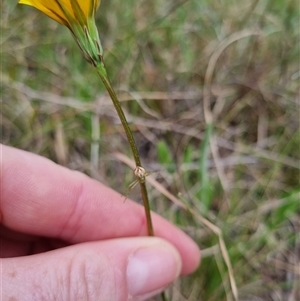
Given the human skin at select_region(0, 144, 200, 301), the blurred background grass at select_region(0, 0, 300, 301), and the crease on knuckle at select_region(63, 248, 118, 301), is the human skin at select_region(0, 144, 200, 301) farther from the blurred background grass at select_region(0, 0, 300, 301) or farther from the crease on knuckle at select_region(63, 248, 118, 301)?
the blurred background grass at select_region(0, 0, 300, 301)

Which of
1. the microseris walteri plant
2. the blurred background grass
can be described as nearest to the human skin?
the blurred background grass

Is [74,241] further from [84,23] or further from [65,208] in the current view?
[84,23]

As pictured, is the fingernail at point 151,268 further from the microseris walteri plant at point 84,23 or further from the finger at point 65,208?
the microseris walteri plant at point 84,23

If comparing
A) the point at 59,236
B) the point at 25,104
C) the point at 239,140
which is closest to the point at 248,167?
the point at 239,140

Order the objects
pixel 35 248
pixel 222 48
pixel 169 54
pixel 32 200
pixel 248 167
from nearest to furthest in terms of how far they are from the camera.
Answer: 1. pixel 32 200
2. pixel 35 248
3. pixel 248 167
4. pixel 222 48
5. pixel 169 54

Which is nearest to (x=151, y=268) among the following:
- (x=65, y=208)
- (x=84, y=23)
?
(x=65, y=208)

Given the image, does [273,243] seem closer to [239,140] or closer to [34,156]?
[239,140]
